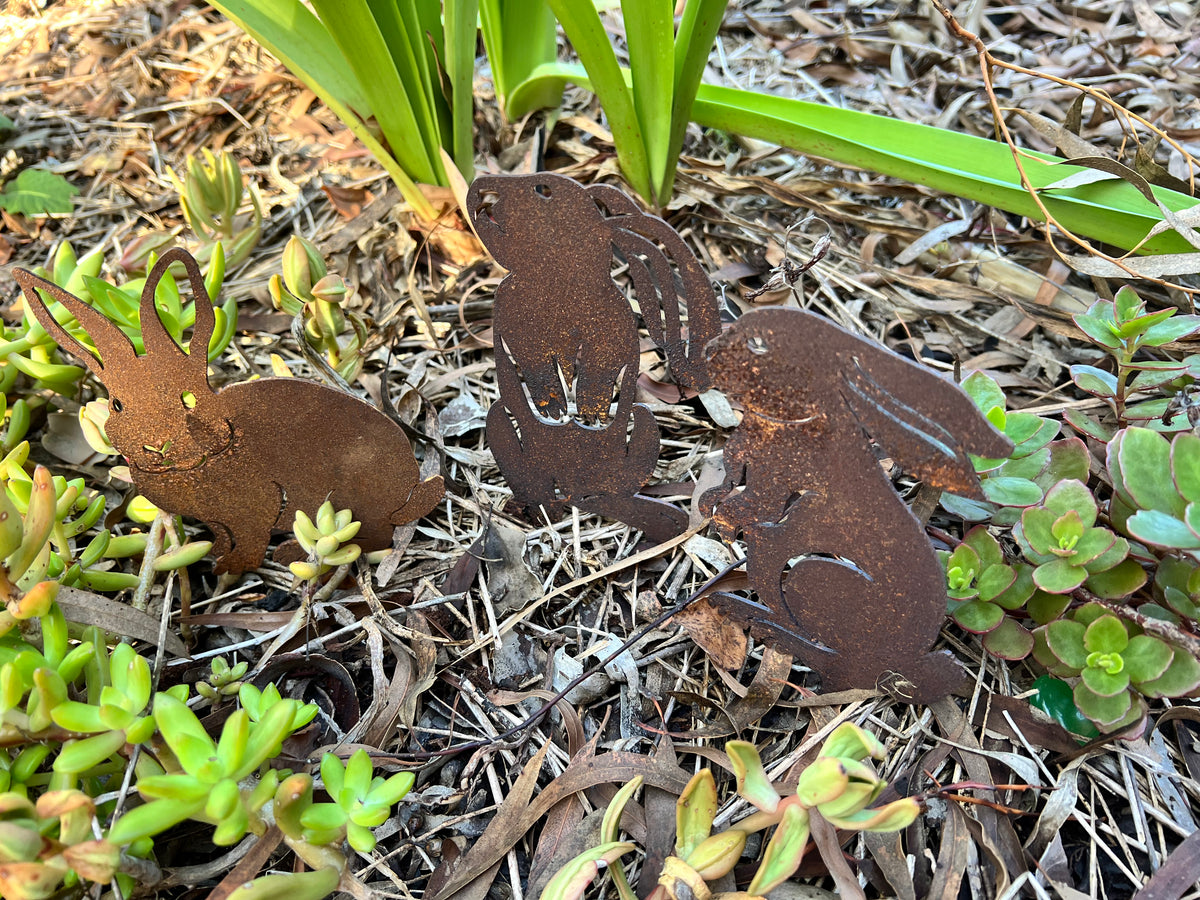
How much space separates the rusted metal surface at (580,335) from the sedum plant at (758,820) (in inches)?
14.8

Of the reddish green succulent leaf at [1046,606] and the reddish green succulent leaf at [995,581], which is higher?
the reddish green succulent leaf at [995,581]

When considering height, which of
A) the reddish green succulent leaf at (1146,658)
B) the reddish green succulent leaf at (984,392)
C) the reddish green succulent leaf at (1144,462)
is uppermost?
the reddish green succulent leaf at (984,392)

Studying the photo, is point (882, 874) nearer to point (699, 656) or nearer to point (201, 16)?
point (699, 656)

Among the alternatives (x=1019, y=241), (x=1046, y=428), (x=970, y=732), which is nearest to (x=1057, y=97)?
(x=1019, y=241)

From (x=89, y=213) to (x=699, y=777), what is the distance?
1533 millimetres

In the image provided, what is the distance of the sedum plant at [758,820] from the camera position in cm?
66

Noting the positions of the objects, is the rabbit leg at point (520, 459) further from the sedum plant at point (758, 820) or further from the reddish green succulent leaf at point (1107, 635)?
the reddish green succulent leaf at point (1107, 635)

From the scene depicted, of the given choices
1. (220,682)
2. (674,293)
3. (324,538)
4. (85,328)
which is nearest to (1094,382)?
(674,293)

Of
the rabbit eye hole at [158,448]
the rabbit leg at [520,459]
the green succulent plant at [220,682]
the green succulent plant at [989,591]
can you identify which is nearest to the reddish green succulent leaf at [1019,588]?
the green succulent plant at [989,591]

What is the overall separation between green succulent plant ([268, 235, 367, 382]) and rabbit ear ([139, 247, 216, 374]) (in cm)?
18

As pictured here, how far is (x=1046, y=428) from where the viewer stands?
0.90 meters

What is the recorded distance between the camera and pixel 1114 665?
0.78 meters

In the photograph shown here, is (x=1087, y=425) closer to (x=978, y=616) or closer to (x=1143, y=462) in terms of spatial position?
(x=1143, y=462)

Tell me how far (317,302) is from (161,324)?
243mm
